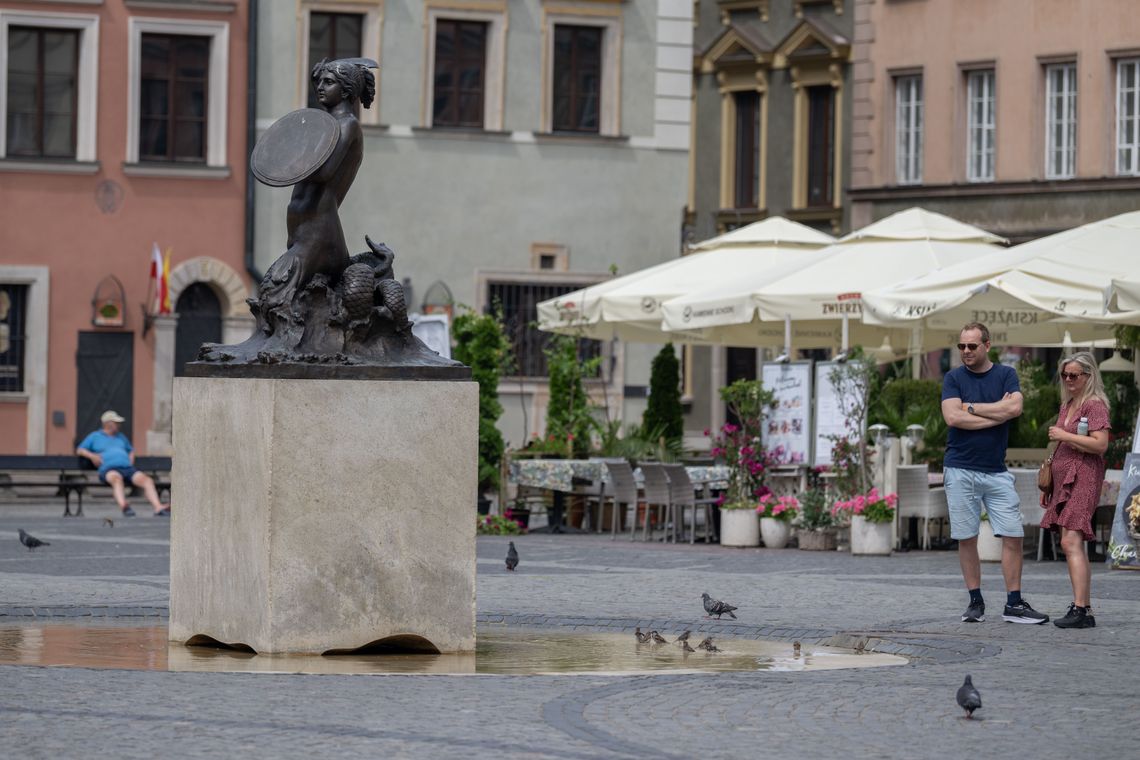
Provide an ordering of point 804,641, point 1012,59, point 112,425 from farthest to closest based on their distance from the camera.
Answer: point 1012,59 < point 112,425 < point 804,641

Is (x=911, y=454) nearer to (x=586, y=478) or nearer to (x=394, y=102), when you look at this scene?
(x=586, y=478)

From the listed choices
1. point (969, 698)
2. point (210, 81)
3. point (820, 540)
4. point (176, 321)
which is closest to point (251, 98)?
point (210, 81)

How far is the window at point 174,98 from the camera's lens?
3438cm

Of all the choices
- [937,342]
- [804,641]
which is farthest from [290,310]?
[937,342]

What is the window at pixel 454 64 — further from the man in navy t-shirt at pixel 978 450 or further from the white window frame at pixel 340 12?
the man in navy t-shirt at pixel 978 450

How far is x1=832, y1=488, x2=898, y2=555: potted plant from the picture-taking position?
839 inches

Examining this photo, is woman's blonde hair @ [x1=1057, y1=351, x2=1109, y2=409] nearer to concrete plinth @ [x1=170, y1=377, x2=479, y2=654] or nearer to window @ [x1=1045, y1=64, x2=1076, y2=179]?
concrete plinth @ [x1=170, y1=377, x2=479, y2=654]

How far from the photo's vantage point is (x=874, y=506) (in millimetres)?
21359

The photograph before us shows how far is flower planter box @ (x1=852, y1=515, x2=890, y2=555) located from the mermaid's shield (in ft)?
32.0

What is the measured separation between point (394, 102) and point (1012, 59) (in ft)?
35.7

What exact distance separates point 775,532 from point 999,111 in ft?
63.7

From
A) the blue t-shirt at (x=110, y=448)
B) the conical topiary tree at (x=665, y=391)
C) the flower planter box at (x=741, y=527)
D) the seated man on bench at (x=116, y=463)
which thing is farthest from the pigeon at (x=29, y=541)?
the conical topiary tree at (x=665, y=391)

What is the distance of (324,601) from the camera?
12.0 m

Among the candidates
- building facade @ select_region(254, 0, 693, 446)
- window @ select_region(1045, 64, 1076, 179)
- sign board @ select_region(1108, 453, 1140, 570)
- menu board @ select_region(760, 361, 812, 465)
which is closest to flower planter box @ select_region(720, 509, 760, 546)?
menu board @ select_region(760, 361, 812, 465)
